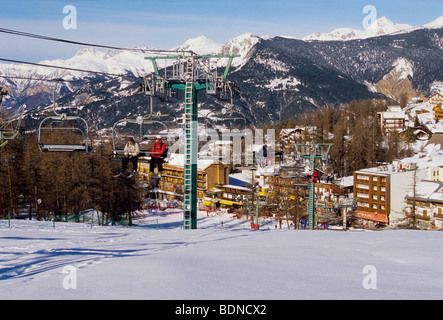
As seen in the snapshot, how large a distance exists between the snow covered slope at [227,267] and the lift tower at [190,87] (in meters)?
5.71

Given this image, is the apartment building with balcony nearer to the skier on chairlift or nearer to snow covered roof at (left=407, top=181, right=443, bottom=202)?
snow covered roof at (left=407, top=181, right=443, bottom=202)

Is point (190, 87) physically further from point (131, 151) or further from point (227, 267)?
point (227, 267)

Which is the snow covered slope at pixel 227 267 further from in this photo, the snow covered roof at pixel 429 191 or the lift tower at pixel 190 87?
the snow covered roof at pixel 429 191

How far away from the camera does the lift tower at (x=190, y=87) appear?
Result: 20.5 meters

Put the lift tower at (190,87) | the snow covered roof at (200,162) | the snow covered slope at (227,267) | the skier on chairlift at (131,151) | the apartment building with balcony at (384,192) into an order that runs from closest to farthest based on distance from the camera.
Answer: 1. the snow covered slope at (227,267)
2. the skier on chairlift at (131,151)
3. the lift tower at (190,87)
4. the apartment building with balcony at (384,192)
5. the snow covered roof at (200,162)

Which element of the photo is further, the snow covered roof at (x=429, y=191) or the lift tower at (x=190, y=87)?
the snow covered roof at (x=429, y=191)

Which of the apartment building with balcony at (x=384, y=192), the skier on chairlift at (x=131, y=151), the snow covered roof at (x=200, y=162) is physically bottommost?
the apartment building with balcony at (x=384, y=192)

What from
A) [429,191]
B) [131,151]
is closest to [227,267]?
[131,151]

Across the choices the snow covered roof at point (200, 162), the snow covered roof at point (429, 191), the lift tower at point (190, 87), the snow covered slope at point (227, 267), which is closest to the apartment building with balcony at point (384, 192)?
the snow covered roof at point (429, 191)

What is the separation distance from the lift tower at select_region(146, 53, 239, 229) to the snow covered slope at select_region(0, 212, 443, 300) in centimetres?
571

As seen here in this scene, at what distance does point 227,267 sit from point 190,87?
1255cm
